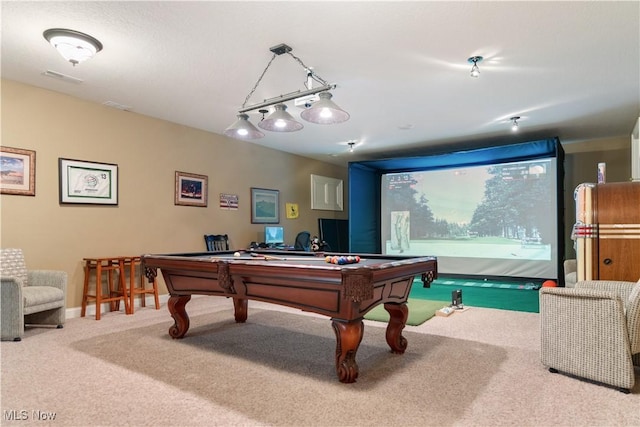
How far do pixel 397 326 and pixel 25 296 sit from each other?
135 inches

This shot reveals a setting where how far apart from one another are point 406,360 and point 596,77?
3.50 metres

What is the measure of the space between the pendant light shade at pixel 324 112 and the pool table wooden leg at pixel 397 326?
1608 millimetres

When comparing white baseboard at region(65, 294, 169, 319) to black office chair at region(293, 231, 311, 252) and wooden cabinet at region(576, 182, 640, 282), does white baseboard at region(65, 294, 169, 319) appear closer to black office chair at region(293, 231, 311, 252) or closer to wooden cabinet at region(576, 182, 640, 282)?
black office chair at region(293, 231, 311, 252)

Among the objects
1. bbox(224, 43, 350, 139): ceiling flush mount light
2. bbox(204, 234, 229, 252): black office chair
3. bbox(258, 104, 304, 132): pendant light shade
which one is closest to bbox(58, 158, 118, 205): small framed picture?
bbox(204, 234, 229, 252): black office chair

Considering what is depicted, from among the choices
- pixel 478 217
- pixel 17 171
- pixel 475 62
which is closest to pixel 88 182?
pixel 17 171

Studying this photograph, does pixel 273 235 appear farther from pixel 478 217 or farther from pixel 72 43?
pixel 72 43

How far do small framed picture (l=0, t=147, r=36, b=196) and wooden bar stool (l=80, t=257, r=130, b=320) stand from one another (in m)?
1.01

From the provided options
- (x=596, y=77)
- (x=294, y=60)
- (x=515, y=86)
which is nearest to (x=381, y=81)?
(x=294, y=60)

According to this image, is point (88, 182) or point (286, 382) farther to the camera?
point (88, 182)

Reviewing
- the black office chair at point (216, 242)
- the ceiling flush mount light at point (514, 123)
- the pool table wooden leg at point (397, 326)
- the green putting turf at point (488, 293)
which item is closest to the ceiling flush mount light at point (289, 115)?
the pool table wooden leg at point (397, 326)

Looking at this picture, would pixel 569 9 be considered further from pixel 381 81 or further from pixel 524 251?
pixel 524 251

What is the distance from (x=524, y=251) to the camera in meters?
6.79

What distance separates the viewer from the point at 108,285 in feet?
15.4

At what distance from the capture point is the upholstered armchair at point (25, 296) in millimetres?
3350
